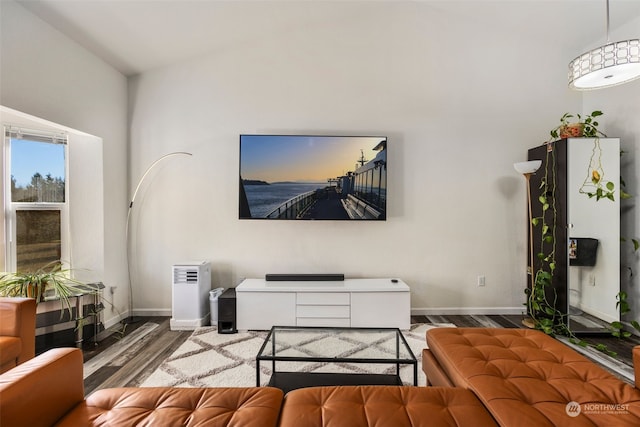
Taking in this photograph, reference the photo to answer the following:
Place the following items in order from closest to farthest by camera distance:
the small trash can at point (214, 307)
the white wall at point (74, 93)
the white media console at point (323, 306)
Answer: the white wall at point (74, 93) < the white media console at point (323, 306) < the small trash can at point (214, 307)

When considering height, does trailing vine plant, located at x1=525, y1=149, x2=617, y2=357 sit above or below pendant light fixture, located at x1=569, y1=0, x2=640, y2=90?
below

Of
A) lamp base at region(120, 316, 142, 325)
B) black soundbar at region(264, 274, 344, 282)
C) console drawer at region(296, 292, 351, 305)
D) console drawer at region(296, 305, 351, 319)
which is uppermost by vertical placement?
black soundbar at region(264, 274, 344, 282)

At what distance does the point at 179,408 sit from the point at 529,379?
151 centimetres

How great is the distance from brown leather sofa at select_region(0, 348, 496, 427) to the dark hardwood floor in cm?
102

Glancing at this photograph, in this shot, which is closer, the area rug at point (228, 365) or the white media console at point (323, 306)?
the area rug at point (228, 365)

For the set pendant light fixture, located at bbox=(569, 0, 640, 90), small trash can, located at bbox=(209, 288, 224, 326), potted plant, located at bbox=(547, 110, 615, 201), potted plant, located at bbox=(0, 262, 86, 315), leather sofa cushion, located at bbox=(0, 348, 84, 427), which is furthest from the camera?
small trash can, located at bbox=(209, 288, 224, 326)

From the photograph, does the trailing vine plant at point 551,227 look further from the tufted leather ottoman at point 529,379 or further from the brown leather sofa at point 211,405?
the brown leather sofa at point 211,405

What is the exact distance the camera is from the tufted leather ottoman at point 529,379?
43.7 inches

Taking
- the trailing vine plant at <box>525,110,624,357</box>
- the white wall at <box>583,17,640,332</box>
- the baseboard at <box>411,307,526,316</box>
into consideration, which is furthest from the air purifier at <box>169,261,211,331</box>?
the white wall at <box>583,17,640,332</box>

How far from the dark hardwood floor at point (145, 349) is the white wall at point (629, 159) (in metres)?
0.55

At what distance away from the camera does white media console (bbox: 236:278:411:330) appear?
2967 millimetres

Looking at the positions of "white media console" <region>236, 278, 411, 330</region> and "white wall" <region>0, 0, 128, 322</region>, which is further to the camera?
"white media console" <region>236, 278, 411, 330</region>

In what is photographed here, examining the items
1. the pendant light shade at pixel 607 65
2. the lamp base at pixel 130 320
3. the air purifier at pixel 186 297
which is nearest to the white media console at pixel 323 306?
the air purifier at pixel 186 297

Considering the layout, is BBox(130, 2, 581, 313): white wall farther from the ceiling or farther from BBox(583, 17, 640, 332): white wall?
BBox(583, 17, 640, 332): white wall
